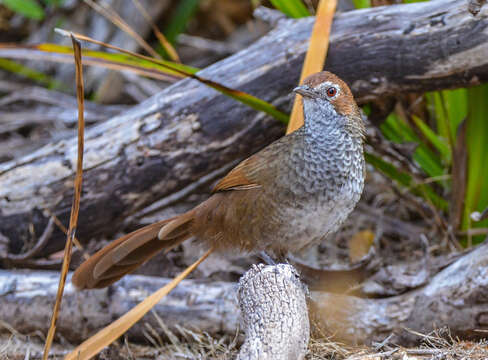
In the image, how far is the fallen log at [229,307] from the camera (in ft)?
9.03

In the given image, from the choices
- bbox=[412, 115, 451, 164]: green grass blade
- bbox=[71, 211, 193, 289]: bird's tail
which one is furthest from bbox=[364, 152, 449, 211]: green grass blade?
bbox=[71, 211, 193, 289]: bird's tail

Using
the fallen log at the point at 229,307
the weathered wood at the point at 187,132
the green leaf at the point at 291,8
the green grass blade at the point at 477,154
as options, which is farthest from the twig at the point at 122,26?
the green grass blade at the point at 477,154

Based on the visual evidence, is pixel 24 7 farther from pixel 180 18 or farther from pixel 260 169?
pixel 260 169

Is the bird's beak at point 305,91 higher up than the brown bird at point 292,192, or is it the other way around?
the bird's beak at point 305,91

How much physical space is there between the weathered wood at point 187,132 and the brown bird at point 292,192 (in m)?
0.51

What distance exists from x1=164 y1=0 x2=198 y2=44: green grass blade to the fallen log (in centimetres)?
298

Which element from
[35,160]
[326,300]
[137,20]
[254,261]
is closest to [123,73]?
[137,20]

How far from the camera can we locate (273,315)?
210 cm

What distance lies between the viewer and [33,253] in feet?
11.1

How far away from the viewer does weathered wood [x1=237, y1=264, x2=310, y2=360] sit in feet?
6.52

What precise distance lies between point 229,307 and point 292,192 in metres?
0.93

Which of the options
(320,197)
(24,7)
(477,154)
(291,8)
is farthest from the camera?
(24,7)

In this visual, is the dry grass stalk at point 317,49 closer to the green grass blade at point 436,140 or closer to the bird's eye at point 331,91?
the bird's eye at point 331,91

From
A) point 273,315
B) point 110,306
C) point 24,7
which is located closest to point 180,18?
point 24,7
